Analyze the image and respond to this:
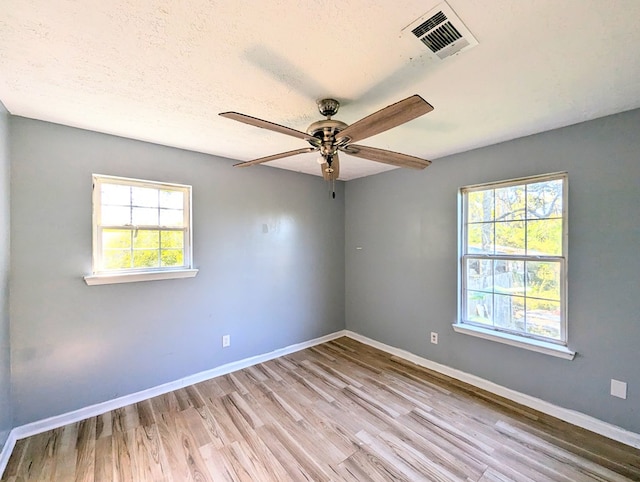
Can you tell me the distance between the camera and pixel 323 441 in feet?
6.39

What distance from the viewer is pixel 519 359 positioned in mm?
2410

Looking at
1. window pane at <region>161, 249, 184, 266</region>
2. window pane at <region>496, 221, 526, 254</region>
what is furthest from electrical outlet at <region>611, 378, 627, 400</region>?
window pane at <region>161, 249, 184, 266</region>

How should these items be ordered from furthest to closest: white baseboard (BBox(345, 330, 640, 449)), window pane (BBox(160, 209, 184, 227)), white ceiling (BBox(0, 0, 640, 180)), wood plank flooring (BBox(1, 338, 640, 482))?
1. window pane (BBox(160, 209, 184, 227))
2. white baseboard (BBox(345, 330, 640, 449))
3. wood plank flooring (BBox(1, 338, 640, 482))
4. white ceiling (BBox(0, 0, 640, 180))

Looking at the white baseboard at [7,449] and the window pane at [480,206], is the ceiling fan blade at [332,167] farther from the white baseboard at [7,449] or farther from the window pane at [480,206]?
the white baseboard at [7,449]

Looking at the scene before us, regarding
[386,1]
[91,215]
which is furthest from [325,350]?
[386,1]

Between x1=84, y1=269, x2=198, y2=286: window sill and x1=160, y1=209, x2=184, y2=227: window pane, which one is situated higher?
x1=160, y1=209, x2=184, y2=227: window pane

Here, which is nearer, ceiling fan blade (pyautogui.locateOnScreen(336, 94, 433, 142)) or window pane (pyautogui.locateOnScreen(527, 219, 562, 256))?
ceiling fan blade (pyautogui.locateOnScreen(336, 94, 433, 142))

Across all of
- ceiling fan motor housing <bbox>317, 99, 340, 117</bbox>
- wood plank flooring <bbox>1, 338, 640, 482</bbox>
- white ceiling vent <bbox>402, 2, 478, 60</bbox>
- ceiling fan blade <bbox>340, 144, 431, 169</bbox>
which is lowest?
wood plank flooring <bbox>1, 338, 640, 482</bbox>

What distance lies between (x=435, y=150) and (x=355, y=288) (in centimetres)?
214

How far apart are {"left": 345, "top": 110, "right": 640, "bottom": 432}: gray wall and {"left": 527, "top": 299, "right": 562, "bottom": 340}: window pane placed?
0.11m

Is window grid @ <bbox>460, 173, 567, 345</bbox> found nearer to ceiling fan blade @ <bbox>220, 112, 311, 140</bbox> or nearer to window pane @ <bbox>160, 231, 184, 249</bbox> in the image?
ceiling fan blade @ <bbox>220, 112, 311, 140</bbox>

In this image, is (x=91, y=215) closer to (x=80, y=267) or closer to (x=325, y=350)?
(x=80, y=267)

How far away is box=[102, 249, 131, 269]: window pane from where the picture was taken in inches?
90.8

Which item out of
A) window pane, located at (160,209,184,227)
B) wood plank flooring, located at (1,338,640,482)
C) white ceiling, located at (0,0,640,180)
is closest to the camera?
white ceiling, located at (0,0,640,180)
